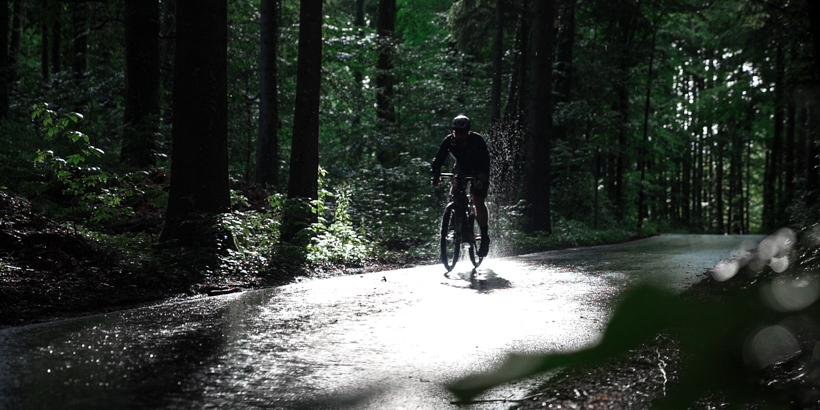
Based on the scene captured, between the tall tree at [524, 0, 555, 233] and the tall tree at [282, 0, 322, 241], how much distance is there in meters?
9.53

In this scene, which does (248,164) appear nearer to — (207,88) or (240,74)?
(240,74)

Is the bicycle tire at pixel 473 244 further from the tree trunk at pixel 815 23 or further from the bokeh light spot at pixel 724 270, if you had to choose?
the tree trunk at pixel 815 23

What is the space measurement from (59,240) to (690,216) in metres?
56.3

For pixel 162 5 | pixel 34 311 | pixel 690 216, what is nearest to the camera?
pixel 34 311

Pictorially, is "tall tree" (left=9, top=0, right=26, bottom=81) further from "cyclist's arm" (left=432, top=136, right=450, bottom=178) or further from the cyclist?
the cyclist

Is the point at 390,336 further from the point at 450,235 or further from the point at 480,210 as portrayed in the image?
the point at 480,210

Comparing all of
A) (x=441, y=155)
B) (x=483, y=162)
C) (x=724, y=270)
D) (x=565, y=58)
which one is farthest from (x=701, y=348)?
(x=565, y=58)

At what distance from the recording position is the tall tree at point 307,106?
12195mm

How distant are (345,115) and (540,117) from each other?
719cm

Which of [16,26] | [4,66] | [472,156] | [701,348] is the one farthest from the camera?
[16,26]

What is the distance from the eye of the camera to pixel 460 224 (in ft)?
34.6

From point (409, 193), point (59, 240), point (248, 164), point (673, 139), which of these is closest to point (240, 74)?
point (248, 164)

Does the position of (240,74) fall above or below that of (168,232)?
above

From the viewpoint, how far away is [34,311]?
6.00m
